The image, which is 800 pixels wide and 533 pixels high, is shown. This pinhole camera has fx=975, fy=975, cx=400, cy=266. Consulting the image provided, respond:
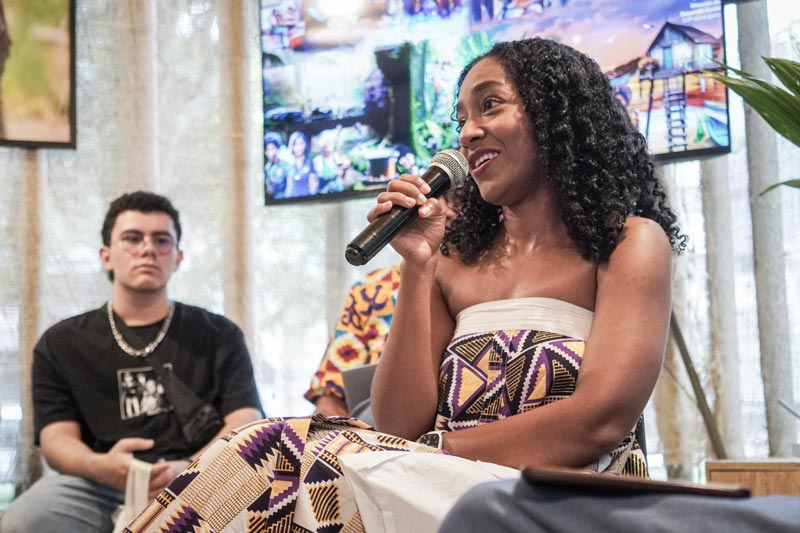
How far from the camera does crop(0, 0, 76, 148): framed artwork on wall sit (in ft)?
10.8

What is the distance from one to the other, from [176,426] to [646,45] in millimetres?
1674

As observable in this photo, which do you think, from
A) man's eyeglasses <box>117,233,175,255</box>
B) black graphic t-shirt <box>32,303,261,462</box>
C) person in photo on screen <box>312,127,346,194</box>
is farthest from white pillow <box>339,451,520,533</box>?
person in photo on screen <box>312,127,346,194</box>

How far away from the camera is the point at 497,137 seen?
1.64 metres

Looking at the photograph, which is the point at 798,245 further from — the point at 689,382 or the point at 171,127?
the point at 171,127

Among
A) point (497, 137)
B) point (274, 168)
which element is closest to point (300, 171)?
point (274, 168)

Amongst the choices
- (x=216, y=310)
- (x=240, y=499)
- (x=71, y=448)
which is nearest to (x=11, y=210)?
(x=216, y=310)

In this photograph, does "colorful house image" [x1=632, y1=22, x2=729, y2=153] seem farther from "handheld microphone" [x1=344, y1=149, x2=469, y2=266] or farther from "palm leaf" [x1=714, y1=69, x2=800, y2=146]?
"handheld microphone" [x1=344, y1=149, x2=469, y2=266]

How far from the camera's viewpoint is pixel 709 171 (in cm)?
287

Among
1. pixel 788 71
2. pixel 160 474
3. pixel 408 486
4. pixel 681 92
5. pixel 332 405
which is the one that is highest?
pixel 681 92

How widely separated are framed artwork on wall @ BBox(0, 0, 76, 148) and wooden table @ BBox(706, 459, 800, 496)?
91.4 inches

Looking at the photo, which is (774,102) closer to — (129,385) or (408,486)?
(408,486)

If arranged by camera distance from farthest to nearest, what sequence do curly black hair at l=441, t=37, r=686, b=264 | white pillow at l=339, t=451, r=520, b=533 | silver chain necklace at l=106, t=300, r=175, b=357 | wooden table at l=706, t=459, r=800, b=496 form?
1. silver chain necklace at l=106, t=300, r=175, b=357
2. wooden table at l=706, t=459, r=800, b=496
3. curly black hair at l=441, t=37, r=686, b=264
4. white pillow at l=339, t=451, r=520, b=533

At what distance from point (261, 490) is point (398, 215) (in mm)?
479

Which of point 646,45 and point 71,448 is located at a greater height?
point 646,45
